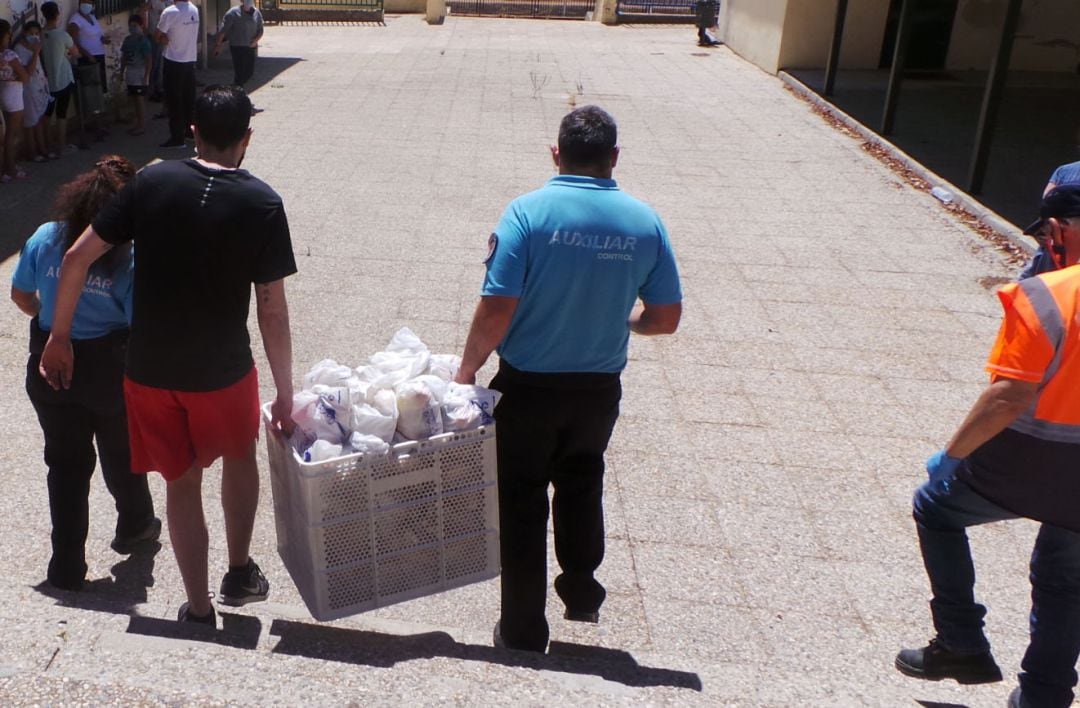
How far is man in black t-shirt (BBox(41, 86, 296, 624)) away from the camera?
3078 millimetres

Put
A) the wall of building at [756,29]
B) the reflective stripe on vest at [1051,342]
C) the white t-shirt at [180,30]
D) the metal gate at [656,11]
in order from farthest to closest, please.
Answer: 1. the metal gate at [656,11]
2. the wall of building at [756,29]
3. the white t-shirt at [180,30]
4. the reflective stripe on vest at [1051,342]

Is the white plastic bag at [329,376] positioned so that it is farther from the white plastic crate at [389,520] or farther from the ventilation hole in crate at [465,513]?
the ventilation hole in crate at [465,513]

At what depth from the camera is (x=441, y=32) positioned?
956 inches

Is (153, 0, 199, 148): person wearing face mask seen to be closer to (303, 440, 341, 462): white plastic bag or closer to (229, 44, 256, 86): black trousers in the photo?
(229, 44, 256, 86): black trousers

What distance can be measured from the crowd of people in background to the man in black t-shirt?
7.16 meters

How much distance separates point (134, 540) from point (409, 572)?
134 centimetres

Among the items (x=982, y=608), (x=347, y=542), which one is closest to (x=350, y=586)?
(x=347, y=542)

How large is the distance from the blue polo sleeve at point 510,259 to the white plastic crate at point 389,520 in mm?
438

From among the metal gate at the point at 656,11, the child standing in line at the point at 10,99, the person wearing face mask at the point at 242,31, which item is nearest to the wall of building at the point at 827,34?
the person wearing face mask at the point at 242,31

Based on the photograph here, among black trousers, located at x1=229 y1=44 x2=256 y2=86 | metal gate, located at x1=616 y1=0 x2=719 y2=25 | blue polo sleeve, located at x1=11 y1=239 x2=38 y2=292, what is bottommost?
metal gate, located at x1=616 y1=0 x2=719 y2=25

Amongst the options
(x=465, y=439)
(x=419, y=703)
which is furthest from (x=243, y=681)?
(x=465, y=439)

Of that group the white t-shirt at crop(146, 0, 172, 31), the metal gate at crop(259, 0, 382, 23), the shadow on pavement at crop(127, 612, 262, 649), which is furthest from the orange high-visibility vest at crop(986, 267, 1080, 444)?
the metal gate at crop(259, 0, 382, 23)

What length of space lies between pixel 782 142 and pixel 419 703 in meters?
11.7

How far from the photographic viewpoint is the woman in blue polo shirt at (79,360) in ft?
11.5
